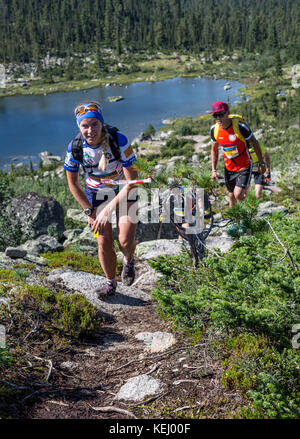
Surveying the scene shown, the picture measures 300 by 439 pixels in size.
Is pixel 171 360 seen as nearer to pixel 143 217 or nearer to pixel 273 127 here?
pixel 143 217

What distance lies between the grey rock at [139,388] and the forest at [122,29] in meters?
125

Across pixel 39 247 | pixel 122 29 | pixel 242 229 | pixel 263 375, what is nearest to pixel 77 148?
pixel 242 229

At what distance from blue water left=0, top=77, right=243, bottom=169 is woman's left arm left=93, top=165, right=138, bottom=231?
36989 millimetres

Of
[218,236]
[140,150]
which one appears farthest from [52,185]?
[140,150]

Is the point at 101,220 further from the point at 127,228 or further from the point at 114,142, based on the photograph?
the point at 114,142

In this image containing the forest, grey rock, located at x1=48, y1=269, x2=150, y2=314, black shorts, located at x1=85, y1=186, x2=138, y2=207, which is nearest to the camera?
black shorts, located at x1=85, y1=186, x2=138, y2=207

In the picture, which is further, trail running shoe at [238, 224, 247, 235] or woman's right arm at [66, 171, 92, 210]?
woman's right arm at [66, 171, 92, 210]

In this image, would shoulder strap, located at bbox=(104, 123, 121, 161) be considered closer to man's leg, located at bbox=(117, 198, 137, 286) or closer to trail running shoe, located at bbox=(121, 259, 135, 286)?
man's leg, located at bbox=(117, 198, 137, 286)

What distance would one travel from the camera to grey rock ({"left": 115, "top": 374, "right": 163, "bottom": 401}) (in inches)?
109

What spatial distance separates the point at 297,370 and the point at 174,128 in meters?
45.7

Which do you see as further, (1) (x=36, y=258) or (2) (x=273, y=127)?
(2) (x=273, y=127)

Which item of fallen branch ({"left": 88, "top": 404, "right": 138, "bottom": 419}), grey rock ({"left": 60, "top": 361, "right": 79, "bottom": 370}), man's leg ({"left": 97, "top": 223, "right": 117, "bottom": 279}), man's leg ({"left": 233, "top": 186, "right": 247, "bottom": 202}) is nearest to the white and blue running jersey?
man's leg ({"left": 97, "top": 223, "right": 117, "bottom": 279})

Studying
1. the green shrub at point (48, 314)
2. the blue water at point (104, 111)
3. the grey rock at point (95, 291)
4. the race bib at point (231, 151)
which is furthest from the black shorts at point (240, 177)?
the blue water at point (104, 111)

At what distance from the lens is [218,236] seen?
707 centimetres
